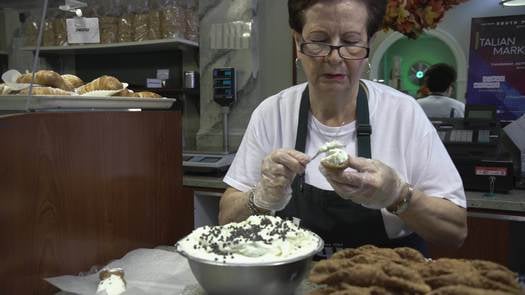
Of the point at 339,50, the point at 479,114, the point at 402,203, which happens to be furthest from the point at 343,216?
the point at 479,114

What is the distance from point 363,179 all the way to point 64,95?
1.14 metres

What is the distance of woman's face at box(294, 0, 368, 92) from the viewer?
5.12 feet

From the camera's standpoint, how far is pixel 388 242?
67.6 inches

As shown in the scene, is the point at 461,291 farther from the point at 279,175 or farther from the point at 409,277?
the point at 279,175

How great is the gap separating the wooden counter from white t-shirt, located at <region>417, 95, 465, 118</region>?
6.87ft

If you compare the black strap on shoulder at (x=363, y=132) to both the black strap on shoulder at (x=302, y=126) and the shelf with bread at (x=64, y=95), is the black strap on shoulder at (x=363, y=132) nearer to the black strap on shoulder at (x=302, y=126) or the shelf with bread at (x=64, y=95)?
the black strap on shoulder at (x=302, y=126)

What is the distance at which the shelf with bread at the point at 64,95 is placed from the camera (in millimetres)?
1567

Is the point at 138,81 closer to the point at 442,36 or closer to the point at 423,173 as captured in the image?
the point at 442,36

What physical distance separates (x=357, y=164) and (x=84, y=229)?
1.07 meters

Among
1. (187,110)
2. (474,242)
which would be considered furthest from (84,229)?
(187,110)

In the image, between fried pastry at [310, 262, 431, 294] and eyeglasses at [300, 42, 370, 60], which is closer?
fried pastry at [310, 262, 431, 294]

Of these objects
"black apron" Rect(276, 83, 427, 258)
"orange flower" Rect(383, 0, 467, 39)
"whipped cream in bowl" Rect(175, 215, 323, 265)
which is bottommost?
"black apron" Rect(276, 83, 427, 258)

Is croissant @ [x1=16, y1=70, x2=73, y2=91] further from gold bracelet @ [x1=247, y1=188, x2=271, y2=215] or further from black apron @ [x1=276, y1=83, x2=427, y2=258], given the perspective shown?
black apron @ [x1=276, y1=83, x2=427, y2=258]

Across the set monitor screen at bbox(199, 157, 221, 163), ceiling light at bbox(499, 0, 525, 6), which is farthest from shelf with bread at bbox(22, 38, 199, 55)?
ceiling light at bbox(499, 0, 525, 6)
